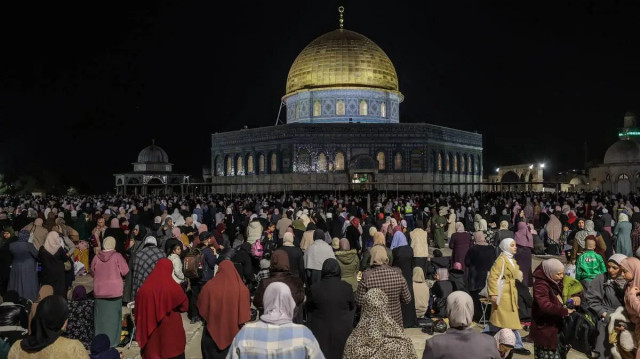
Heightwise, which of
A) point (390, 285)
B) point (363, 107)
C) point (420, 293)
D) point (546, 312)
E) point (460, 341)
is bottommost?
point (420, 293)

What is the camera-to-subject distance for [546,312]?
5438 mm

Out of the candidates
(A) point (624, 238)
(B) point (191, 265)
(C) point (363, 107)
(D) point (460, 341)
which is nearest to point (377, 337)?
(D) point (460, 341)

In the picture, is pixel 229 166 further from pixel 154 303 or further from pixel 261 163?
pixel 154 303

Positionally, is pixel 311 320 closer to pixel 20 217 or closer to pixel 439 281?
pixel 439 281

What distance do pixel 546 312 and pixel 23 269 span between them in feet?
22.9

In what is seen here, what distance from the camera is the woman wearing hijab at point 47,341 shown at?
11.9ft

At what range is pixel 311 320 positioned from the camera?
5.48 metres

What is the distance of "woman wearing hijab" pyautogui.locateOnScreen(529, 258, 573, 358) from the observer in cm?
540

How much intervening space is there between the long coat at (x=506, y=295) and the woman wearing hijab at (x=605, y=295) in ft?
2.56

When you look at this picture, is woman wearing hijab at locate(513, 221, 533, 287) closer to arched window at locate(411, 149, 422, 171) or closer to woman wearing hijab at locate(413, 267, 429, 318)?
woman wearing hijab at locate(413, 267, 429, 318)

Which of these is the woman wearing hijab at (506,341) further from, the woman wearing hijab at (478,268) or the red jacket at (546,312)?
Answer: the woman wearing hijab at (478,268)

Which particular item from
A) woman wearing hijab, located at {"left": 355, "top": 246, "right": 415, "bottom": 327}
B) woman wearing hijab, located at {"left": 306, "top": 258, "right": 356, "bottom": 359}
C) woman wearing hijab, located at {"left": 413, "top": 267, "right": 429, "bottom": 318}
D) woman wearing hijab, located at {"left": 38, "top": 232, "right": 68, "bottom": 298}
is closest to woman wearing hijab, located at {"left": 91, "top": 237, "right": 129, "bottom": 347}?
woman wearing hijab, located at {"left": 38, "top": 232, "right": 68, "bottom": 298}

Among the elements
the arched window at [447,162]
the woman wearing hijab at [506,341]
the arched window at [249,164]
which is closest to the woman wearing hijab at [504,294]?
the woman wearing hijab at [506,341]

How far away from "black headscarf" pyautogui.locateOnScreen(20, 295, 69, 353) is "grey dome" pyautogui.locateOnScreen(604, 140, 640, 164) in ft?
167
